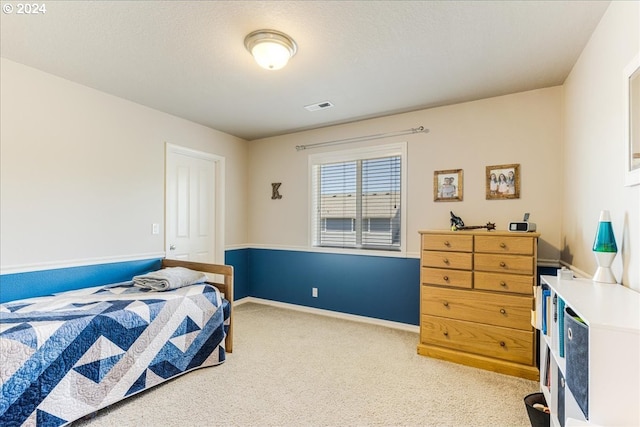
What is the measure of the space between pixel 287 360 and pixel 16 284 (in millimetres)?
2185

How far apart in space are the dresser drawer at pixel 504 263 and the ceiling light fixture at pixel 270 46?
7.06ft

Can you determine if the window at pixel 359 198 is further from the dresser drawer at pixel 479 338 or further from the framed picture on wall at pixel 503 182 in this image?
the dresser drawer at pixel 479 338

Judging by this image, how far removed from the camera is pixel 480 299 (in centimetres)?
253

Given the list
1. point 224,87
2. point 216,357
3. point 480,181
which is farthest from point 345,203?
point 216,357

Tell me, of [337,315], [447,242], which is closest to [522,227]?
[447,242]

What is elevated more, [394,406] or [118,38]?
[118,38]

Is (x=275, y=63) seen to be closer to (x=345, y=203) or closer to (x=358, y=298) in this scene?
(x=345, y=203)

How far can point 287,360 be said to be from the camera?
2.65 m

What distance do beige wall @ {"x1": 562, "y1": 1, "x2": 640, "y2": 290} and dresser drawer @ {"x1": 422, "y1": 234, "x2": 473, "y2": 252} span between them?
0.73 meters

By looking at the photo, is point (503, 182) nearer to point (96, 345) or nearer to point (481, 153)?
point (481, 153)

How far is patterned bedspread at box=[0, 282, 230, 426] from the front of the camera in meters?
1.65

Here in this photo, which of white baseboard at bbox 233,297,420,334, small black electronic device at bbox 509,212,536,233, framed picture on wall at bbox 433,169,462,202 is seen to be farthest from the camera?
white baseboard at bbox 233,297,420,334

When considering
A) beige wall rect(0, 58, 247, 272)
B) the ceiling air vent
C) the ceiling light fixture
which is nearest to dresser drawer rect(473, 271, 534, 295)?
the ceiling air vent

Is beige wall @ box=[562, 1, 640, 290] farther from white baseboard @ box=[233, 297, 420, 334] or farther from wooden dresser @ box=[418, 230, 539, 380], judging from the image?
white baseboard @ box=[233, 297, 420, 334]
